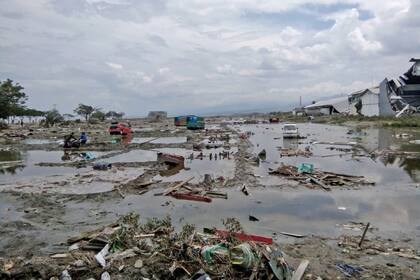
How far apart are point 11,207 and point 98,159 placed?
54.0 feet

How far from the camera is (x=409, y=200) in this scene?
57.9 ft

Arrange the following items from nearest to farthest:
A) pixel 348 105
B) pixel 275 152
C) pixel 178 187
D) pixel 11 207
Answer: pixel 11 207, pixel 178 187, pixel 275 152, pixel 348 105

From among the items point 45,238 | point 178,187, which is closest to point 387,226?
point 178,187

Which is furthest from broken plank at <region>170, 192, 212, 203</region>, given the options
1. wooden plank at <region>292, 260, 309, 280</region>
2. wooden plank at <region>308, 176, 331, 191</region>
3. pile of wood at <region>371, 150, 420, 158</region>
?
pile of wood at <region>371, 150, 420, 158</region>

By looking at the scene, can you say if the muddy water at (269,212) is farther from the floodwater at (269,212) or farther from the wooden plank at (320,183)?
the wooden plank at (320,183)

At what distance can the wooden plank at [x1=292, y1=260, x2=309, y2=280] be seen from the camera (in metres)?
8.61

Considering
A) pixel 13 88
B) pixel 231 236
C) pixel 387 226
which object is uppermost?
pixel 13 88

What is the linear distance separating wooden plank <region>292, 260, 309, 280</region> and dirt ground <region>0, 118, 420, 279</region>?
155 millimetres

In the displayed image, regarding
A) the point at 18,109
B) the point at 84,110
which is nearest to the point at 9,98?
the point at 18,109

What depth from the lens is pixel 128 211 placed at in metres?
16.5

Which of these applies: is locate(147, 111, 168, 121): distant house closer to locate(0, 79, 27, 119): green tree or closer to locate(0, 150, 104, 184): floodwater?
locate(0, 79, 27, 119): green tree

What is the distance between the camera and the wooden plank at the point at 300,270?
28.3 ft

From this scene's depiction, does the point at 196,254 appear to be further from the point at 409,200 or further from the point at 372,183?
the point at 372,183

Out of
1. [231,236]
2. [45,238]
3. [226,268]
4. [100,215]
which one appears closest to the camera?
[226,268]
